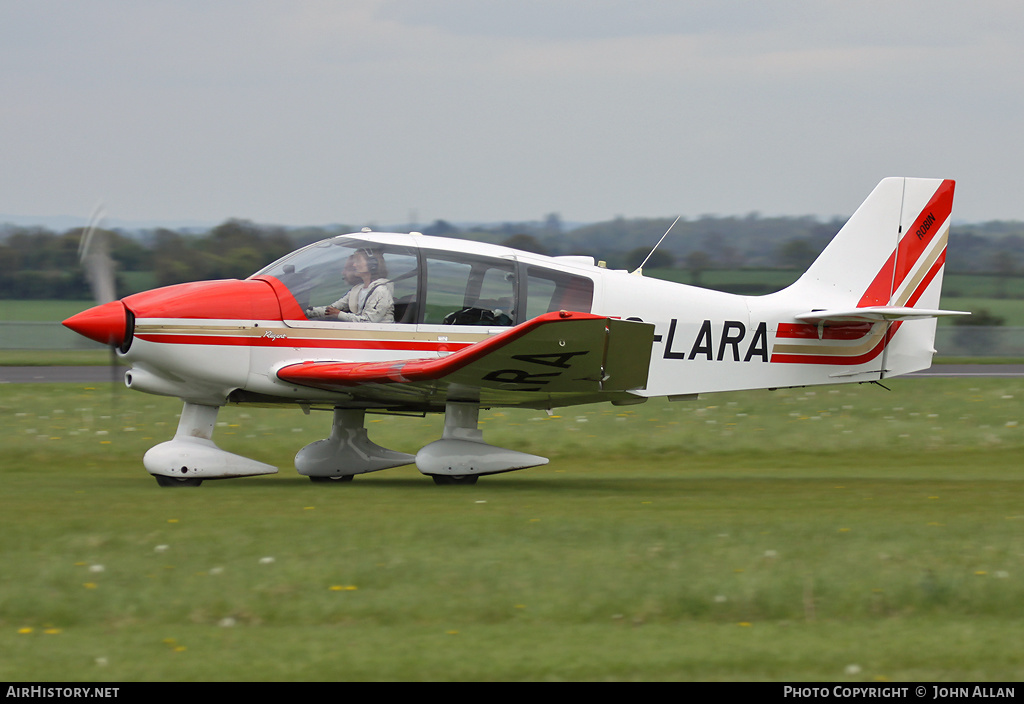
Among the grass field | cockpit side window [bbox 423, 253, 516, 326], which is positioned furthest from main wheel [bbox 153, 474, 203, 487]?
cockpit side window [bbox 423, 253, 516, 326]

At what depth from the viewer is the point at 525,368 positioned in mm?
9117

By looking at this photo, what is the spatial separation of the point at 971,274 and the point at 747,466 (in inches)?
876

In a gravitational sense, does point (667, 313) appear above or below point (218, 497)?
A: above

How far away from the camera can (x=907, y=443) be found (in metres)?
14.0

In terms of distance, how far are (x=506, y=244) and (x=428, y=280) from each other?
492 cm

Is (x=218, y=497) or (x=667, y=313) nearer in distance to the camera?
(x=218, y=497)

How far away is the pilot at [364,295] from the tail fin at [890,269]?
13.7 feet

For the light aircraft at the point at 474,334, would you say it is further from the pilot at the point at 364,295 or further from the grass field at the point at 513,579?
the grass field at the point at 513,579

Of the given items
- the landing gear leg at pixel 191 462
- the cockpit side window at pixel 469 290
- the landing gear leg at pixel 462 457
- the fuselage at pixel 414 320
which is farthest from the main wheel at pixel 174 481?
the cockpit side window at pixel 469 290

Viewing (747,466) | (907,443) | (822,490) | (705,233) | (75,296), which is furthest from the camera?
(705,233)

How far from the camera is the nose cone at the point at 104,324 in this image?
940cm
